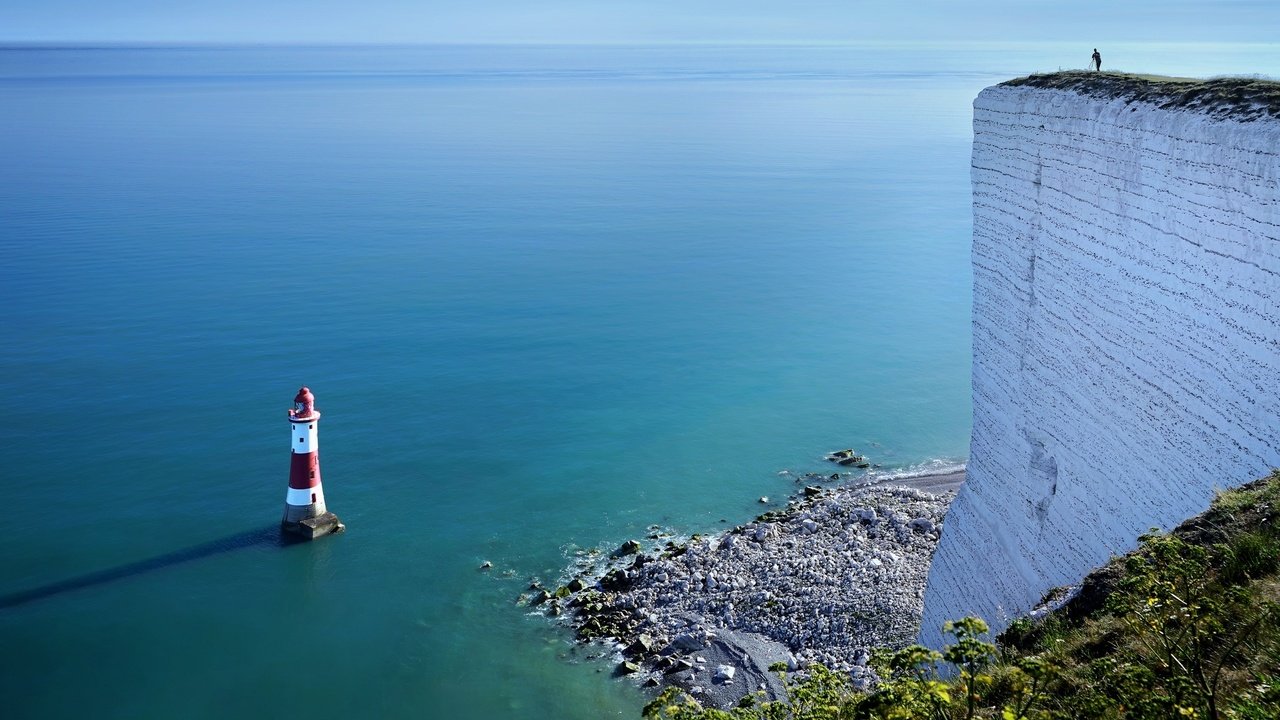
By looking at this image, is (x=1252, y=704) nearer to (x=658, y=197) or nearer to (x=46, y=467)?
(x=46, y=467)

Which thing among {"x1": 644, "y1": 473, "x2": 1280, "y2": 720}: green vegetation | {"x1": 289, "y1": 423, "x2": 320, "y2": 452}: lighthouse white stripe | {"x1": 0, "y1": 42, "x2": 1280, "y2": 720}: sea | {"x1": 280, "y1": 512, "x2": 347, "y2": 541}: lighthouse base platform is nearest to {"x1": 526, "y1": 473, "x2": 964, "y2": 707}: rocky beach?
{"x1": 0, "y1": 42, "x2": 1280, "y2": 720}: sea

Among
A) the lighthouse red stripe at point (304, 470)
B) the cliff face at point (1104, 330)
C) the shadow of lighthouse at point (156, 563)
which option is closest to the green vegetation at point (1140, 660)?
the cliff face at point (1104, 330)

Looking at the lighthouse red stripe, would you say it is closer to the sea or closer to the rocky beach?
the sea

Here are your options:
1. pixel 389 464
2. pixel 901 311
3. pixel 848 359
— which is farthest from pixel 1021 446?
pixel 901 311

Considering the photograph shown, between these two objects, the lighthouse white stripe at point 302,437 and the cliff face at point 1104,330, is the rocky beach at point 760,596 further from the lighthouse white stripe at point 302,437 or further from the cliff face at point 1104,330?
the lighthouse white stripe at point 302,437

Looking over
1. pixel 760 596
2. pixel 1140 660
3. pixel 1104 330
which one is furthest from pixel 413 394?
pixel 1140 660

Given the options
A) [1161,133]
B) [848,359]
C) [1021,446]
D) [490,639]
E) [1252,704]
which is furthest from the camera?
[848,359]
